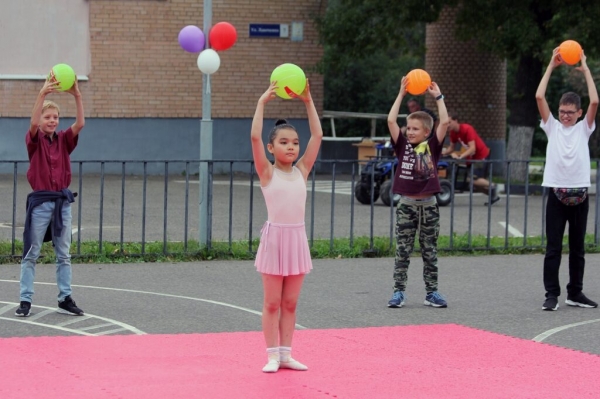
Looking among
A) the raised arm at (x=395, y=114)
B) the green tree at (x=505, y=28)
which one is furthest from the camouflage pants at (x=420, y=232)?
the green tree at (x=505, y=28)

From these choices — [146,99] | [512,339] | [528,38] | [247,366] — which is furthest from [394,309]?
[146,99]

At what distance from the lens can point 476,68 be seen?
30.6 m

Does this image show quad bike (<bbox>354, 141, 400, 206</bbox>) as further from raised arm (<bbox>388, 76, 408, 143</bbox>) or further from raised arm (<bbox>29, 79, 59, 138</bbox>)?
raised arm (<bbox>29, 79, 59, 138</bbox>)

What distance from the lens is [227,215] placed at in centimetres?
1798

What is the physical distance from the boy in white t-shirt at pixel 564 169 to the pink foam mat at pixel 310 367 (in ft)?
5.64

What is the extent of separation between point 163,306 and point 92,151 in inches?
680

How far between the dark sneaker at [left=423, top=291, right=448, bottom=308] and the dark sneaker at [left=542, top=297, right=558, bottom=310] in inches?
35.2

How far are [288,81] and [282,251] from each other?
3.60ft

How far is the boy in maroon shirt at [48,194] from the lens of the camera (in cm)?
920

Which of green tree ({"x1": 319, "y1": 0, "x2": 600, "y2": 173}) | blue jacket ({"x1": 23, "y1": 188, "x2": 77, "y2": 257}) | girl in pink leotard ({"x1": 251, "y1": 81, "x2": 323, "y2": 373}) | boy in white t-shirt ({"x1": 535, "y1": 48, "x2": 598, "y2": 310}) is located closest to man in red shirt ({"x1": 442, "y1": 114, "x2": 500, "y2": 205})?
green tree ({"x1": 319, "y1": 0, "x2": 600, "y2": 173})

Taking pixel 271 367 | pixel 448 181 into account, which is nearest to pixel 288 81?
pixel 271 367

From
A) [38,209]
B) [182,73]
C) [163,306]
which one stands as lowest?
[163,306]

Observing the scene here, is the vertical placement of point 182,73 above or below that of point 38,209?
above

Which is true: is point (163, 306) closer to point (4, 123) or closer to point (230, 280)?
point (230, 280)
